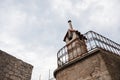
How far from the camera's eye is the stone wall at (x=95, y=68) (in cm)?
525

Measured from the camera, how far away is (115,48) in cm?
712

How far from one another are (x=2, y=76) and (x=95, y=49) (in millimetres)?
3638

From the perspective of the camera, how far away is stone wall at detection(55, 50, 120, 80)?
5246 millimetres

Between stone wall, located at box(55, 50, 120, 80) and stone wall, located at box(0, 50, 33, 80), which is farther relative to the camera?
stone wall, located at box(55, 50, 120, 80)

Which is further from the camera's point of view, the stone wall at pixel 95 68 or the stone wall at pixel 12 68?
the stone wall at pixel 95 68

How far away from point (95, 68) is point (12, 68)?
3127 millimetres

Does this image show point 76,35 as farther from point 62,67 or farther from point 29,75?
point 29,75

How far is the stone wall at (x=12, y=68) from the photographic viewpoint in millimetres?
4964

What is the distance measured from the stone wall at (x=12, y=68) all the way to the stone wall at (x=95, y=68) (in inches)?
73.5

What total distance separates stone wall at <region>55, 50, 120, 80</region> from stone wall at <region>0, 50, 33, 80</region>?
6.13 feet

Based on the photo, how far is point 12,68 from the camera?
525 centimetres

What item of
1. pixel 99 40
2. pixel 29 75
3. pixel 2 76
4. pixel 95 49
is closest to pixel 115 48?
pixel 99 40

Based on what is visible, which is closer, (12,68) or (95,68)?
(12,68)

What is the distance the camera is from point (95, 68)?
18.3ft
